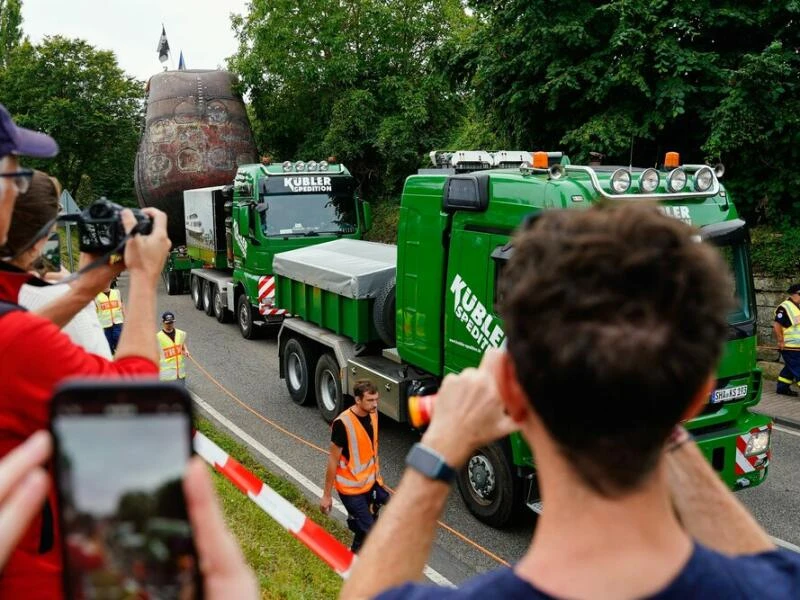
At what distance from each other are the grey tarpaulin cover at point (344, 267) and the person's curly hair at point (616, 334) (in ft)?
26.0

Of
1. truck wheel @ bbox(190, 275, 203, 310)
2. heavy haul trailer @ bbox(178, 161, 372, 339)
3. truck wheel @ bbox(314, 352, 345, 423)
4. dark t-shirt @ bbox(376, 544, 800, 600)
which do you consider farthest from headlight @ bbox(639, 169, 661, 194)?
truck wheel @ bbox(190, 275, 203, 310)

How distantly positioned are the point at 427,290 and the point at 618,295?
20.3 feet

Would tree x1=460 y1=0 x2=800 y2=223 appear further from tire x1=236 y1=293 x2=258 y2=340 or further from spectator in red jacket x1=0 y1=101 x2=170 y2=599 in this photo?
spectator in red jacket x1=0 y1=101 x2=170 y2=599

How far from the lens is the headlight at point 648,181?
614cm

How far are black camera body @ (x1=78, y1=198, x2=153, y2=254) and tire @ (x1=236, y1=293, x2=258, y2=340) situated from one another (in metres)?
13.5

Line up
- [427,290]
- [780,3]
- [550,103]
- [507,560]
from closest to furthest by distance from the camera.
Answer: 1. [507,560]
2. [427,290]
3. [780,3]
4. [550,103]

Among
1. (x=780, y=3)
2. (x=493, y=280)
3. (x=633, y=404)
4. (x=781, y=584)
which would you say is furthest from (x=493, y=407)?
(x=780, y=3)

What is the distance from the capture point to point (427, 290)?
7336 millimetres

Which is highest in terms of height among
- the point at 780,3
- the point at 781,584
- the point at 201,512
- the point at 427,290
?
the point at 780,3

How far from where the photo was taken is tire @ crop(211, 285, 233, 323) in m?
17.6

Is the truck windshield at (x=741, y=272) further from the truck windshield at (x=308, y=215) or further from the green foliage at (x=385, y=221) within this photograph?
the green foliage at (x=385, y=221)

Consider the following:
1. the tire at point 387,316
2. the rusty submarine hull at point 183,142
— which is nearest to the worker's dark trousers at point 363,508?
the tire at point 387,316

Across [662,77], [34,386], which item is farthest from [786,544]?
[662,77]

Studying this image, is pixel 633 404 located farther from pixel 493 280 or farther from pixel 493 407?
pixel 493 280
